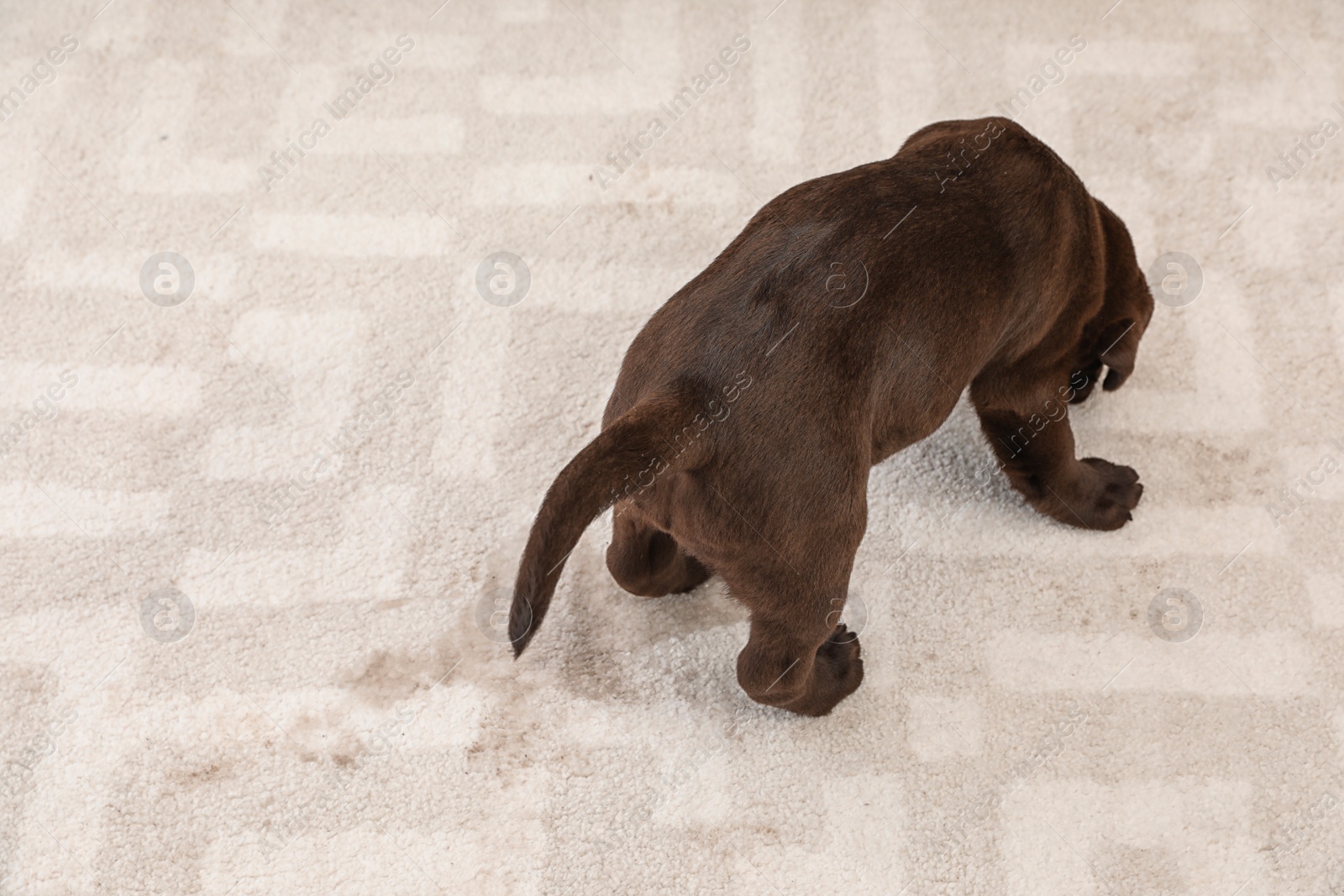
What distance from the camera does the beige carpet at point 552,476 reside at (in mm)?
2092

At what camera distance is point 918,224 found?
1.69 m

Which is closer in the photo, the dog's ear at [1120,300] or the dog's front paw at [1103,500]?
the dog's ear at [1120,300]

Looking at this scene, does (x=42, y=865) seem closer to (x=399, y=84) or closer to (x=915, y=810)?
(x=915, y=810)

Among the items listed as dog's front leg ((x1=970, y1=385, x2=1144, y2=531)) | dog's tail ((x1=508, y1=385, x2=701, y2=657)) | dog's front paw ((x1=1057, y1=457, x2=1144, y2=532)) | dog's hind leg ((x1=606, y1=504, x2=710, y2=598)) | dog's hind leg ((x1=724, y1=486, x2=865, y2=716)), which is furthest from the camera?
dog's front paw ((x1=1057, y1=457, x2=1144, y2=532))

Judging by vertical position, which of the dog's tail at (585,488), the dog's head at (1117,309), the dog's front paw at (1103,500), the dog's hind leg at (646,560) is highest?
the dog's tail at (585,488)

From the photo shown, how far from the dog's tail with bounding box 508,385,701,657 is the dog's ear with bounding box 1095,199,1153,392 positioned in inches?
38.2

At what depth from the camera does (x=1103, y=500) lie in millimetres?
2342

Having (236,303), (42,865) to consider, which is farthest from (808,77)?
(42,865)

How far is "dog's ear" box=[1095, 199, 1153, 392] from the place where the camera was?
208cm

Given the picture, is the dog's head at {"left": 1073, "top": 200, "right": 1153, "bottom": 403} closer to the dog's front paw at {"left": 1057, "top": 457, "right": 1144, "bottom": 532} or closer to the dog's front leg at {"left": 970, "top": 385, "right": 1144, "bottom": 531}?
the dog's front leg at {"left": 970, "top": 385, "right": 1144, "bottom": 531}

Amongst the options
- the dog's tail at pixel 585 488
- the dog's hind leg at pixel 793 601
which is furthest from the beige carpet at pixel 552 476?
the dog's tail at pixel 585 488

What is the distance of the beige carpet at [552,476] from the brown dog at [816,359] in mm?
402

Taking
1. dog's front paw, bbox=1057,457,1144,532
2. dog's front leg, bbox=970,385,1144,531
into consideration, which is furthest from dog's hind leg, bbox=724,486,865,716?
dog's front paw, bbox=1057,457,1144,532

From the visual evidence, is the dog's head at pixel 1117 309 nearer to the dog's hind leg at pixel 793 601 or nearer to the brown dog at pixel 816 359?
the brown dog at pixel 816 359
